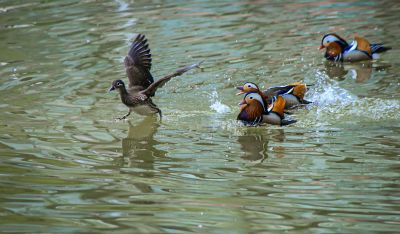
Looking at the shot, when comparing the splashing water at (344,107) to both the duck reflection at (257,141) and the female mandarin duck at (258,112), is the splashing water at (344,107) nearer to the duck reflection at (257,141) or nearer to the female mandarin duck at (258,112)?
the female mandarin duck at (258,112)

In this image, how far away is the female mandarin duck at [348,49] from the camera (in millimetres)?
11141

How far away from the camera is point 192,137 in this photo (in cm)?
826

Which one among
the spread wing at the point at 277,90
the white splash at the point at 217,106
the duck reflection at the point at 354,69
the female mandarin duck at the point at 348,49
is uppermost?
the female mandarin duck at the point at 348,49

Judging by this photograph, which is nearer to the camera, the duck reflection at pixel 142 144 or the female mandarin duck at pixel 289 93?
the duck reflection at pixel 142 144

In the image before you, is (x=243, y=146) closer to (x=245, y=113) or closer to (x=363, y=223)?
(x=245, y=113)

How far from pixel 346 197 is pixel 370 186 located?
36cm

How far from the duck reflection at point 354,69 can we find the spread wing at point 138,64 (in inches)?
102

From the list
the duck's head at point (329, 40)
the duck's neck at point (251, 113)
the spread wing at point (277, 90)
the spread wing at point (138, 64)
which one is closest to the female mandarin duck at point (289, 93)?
the spread wing at point (277, 90)

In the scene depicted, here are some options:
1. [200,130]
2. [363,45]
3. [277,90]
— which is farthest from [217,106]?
[363,45]

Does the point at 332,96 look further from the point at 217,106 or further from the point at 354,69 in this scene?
the point at 354,69

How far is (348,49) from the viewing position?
11.4 meters

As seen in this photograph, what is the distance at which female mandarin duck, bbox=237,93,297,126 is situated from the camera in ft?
28.2

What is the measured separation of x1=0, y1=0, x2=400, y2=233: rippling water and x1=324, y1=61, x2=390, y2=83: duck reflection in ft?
0.13

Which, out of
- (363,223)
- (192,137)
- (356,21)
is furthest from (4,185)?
(356,21)
